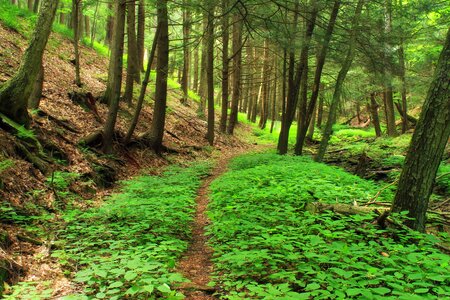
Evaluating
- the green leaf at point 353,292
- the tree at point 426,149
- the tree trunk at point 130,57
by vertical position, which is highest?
the tree trunk at point 130,57

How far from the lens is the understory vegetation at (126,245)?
11.8 ft

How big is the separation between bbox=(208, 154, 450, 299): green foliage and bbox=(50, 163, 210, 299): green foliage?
0.66 m

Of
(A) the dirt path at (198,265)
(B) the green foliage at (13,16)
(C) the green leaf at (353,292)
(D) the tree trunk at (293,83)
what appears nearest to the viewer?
(C) the green leaf at (353,292)

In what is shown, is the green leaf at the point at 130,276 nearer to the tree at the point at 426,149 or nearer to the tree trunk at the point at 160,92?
the tree at the point at 426,149

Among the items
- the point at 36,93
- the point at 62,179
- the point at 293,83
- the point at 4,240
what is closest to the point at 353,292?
the point at 4,240

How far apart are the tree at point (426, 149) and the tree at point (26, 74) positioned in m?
7.35

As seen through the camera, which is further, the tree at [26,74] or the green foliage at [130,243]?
the tree at [26,74]

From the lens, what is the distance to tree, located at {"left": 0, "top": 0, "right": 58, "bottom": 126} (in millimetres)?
7211

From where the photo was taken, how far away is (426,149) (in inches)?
185

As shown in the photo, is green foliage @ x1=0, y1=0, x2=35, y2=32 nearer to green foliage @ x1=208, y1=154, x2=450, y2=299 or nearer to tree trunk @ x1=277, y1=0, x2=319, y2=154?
tree trunk @ x1=277, y1=0, x2=319, y2=154

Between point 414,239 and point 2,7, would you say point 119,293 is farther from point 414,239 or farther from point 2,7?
point 2,7

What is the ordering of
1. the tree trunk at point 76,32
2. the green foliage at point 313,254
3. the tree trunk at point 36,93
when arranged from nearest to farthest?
the green foliage at point 313,254
the tree trunk at point 36,93
the tree trunk at point 76,32

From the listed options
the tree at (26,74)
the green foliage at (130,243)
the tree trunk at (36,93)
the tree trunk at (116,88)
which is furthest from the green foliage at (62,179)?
the tree trunk at (36,93)

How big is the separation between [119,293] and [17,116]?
5.48 meters
